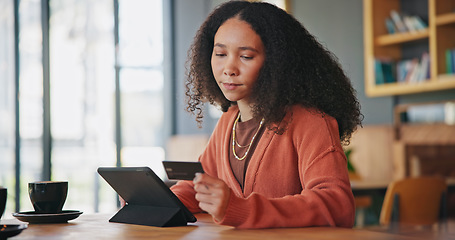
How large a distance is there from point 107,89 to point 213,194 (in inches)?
227

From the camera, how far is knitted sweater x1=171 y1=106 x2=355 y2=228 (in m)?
1.13

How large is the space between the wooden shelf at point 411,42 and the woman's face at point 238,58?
3.10 metres

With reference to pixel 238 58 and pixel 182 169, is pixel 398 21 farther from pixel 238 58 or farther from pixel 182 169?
pixel 182 169

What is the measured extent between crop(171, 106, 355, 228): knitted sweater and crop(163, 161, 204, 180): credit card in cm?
9

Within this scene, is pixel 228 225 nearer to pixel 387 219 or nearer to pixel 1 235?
pixel 1 235

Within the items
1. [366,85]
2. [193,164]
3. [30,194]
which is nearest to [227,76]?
[193,164]

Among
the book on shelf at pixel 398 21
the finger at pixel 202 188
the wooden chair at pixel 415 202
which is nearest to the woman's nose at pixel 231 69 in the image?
the finger at pixel 202 188

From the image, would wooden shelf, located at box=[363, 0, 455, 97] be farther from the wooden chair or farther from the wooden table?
the wooden table

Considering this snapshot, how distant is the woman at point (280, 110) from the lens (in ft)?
4.15

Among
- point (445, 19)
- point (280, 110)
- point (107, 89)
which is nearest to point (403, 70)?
point (445, 19)

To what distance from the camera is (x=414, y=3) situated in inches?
186

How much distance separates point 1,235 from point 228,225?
0.40 m

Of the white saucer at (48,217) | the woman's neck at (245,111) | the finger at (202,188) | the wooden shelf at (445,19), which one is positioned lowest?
the white saucer at (48,217)

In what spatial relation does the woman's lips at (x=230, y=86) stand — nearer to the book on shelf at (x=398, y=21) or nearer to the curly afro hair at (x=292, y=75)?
the curly afro hair at (x=292, y=75)
